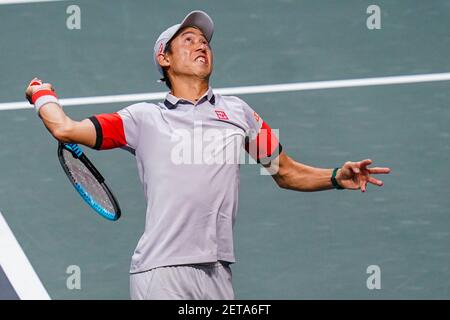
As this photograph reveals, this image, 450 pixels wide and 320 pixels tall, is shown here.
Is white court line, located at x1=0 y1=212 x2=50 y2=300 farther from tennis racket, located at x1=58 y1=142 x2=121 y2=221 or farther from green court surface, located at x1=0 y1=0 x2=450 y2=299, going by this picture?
tennis racket, located at x1=58 y1=142 x2=121 y2=221

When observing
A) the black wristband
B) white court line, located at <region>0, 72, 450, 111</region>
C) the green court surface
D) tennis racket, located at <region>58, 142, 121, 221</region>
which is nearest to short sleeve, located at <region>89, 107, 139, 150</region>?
tennis racket, located at <region>58, 142, 121, 221</region>

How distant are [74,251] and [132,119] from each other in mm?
2270

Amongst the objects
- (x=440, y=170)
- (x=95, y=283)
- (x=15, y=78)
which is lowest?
(x=95, y=283)

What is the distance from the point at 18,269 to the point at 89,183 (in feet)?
5.45

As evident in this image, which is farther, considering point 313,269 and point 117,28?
point 117,28

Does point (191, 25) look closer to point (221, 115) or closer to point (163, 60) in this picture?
point (163, 60)

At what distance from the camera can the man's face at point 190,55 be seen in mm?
8492

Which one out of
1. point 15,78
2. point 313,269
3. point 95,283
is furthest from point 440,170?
point 15,78

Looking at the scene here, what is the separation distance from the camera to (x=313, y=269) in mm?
10109

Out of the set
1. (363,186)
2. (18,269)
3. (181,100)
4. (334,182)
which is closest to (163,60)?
(181,100)

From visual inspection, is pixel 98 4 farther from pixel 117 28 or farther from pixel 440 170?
pixel 440 170

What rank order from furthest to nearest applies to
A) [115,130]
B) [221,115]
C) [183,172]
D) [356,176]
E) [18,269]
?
[18,269], [356,176], [221,115], [115,130], [183,172]

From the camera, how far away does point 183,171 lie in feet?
26.6
